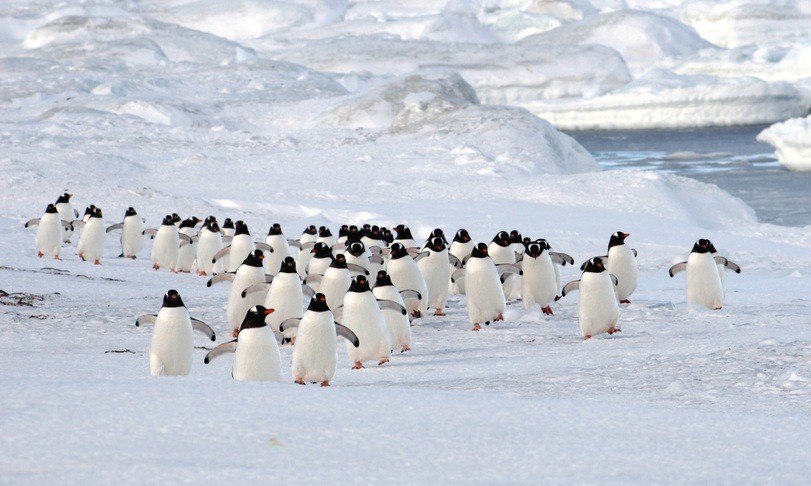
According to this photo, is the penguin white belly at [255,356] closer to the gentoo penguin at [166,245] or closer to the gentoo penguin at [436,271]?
the gentoo penguin at [436,271]

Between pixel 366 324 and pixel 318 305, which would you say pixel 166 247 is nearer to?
pixel 366 324

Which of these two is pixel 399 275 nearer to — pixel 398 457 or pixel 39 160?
pixel 398 457

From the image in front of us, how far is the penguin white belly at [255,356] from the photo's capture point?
5570mm

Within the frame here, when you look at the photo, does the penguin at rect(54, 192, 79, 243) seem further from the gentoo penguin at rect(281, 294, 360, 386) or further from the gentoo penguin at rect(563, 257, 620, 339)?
the gentoo penguin at rect(281, 294, 360, 386)

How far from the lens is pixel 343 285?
7.72m

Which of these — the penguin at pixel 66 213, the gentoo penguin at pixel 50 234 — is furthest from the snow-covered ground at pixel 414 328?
the penguin at pixel 66 213

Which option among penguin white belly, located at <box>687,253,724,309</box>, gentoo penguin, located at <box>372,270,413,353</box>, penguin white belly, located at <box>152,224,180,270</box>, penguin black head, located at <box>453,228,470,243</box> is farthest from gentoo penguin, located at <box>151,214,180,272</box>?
penguin white belly, located at <box>687,253,724,309</box>

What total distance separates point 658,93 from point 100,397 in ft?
173

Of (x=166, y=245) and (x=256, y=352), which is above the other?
(x=166, y=245)

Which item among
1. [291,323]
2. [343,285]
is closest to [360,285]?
[291,323]

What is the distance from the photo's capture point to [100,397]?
13.1ft

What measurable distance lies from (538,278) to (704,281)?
4.10ft

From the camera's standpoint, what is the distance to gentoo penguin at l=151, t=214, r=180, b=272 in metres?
11.1

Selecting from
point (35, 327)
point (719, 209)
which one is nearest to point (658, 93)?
point (719, 209)
